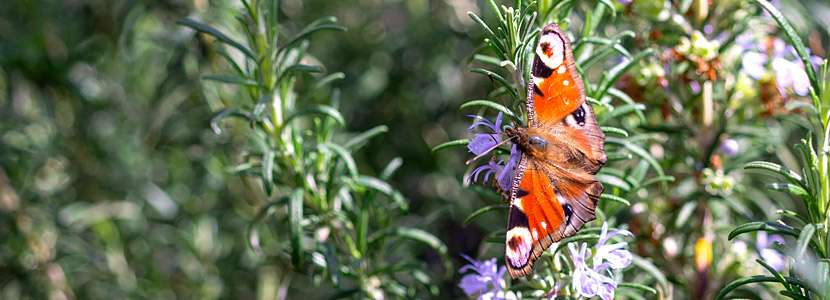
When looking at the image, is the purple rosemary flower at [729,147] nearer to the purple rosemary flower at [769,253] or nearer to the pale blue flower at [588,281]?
the purple rosemary flower at [769,253]

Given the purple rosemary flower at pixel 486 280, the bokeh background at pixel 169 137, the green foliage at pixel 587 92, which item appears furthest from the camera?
the bokeh background at pixel 169 137

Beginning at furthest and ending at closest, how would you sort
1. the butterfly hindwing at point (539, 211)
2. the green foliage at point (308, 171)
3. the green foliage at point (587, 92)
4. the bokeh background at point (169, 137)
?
the bokeh background at point (169, 137) < the green foliage at point (308, 171) < the green foliage at point (587, 92) < the butterfly hindwing at point (539, 211)

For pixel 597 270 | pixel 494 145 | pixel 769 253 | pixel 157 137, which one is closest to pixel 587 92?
pixel 494 145

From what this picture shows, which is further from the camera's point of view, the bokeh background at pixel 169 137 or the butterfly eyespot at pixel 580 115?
the bokeh background at pixel 169 137

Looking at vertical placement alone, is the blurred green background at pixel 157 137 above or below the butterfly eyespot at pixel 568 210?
below

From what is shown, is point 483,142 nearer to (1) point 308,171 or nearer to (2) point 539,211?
(2) point 539,211

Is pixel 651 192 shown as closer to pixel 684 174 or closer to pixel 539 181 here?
A: pixel 684 174

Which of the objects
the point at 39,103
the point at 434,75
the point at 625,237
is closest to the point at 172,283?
the point at 39,103

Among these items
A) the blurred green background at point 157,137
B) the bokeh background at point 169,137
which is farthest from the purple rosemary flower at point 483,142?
the blurred green background at point 157,137
